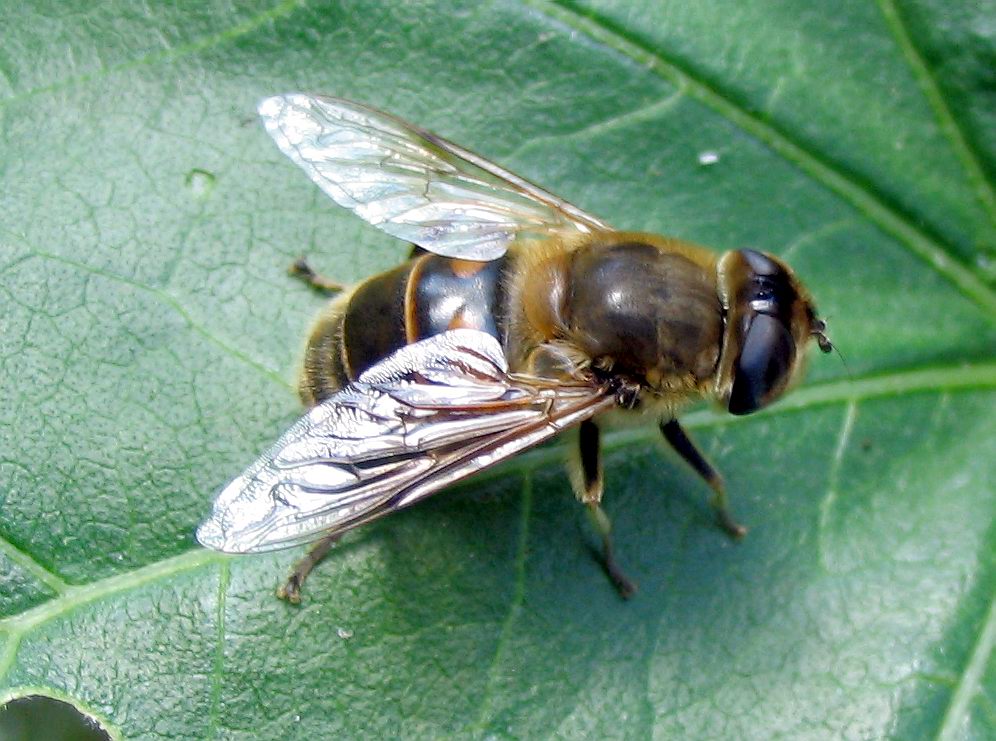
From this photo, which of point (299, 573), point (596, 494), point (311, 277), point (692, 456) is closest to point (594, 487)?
point (596, 494)

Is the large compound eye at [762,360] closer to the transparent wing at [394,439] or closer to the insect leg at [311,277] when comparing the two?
the transparent wing at [394,439]

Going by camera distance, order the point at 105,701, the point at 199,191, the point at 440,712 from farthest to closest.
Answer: the point at 199,191 < the point at 440,712 < the point at 105,701

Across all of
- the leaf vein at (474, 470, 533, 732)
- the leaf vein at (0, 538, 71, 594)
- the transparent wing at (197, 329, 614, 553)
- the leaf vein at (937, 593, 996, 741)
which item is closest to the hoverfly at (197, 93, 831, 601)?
the transparent wing at (197, 329, 614, 553)

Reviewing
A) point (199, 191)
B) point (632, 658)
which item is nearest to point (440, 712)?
point (632, 658)

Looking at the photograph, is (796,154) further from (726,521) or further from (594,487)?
(594,487)

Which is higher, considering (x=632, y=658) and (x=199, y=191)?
(x=199, y=191)

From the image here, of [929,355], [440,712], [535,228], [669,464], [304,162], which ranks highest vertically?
[304,162]

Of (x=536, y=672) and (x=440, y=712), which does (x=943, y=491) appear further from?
(x=440, y=712)

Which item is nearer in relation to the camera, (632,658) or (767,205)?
(632,658)

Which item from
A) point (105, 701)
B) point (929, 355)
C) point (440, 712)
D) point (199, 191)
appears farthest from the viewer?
point (929, 355)
